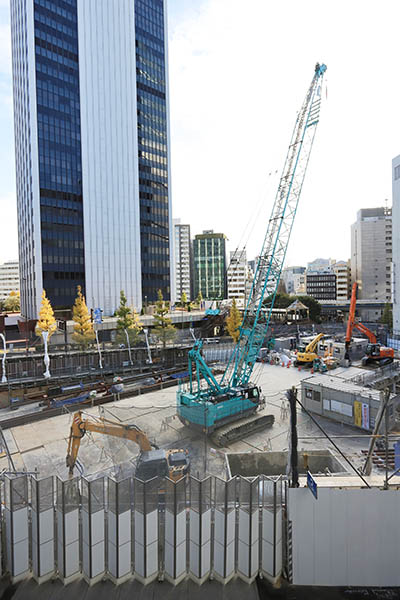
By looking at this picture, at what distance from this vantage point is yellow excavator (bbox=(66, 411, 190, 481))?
1024 centimetres

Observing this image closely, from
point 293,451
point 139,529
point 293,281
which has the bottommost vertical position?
point 139,529

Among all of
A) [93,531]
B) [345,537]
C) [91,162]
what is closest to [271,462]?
[345,537]

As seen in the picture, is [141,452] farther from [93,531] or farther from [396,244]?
[396,244]

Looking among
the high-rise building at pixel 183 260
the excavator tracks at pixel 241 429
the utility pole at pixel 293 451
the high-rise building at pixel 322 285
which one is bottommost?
the excavator tracks at pixel 241 429

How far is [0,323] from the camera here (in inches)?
2190

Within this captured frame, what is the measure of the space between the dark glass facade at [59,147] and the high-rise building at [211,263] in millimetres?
71111

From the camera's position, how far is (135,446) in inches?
463

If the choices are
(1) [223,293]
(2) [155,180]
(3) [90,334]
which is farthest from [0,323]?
(1) [223,293]

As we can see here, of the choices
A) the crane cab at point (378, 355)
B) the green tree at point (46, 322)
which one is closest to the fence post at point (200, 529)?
the crane cab at point (378, 355)

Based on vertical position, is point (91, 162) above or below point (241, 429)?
above

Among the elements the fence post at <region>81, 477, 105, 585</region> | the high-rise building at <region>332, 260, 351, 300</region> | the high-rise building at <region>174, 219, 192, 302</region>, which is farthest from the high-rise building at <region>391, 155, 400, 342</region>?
the high-rise building at <region>174, 219, 192, 302</region>

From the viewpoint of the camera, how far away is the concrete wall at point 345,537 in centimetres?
811

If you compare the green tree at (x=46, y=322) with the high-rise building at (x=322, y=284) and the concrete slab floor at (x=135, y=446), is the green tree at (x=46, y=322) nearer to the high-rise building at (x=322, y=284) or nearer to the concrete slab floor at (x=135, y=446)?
the concrete slab floor at (x=135, y=446)

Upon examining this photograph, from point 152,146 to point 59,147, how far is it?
20.6m
